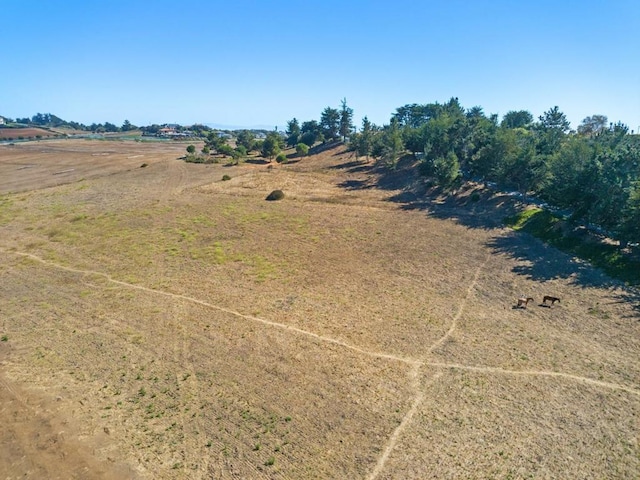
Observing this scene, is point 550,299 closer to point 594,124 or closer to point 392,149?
point 392,149

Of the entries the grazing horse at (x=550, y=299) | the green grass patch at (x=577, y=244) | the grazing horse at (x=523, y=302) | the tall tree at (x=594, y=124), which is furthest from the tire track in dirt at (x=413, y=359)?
the tall tree at (x=594, y=124)

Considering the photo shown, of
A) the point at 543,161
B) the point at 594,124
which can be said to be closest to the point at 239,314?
the point at 543,161

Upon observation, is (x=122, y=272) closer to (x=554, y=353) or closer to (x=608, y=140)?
(x=554, y=353)

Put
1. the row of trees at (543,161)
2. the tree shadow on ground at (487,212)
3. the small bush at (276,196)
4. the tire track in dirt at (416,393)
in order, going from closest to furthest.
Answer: the tire track in dirt at (416,393) < the tree shadow on ground at (487,212) < the row of trees at (543,161) < the small bush at (276,196)

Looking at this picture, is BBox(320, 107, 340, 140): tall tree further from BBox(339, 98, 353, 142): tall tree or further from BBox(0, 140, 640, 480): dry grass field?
BBox(0, 140, 640, 480): dry grass field

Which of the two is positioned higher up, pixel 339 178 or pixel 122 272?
pixel 339 178

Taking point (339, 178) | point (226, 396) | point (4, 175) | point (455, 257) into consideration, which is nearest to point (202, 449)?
point (226, 396)

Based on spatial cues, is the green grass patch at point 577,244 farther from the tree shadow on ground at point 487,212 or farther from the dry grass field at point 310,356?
the dry grass field at point 310,356

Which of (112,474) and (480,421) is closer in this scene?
(112,474)
